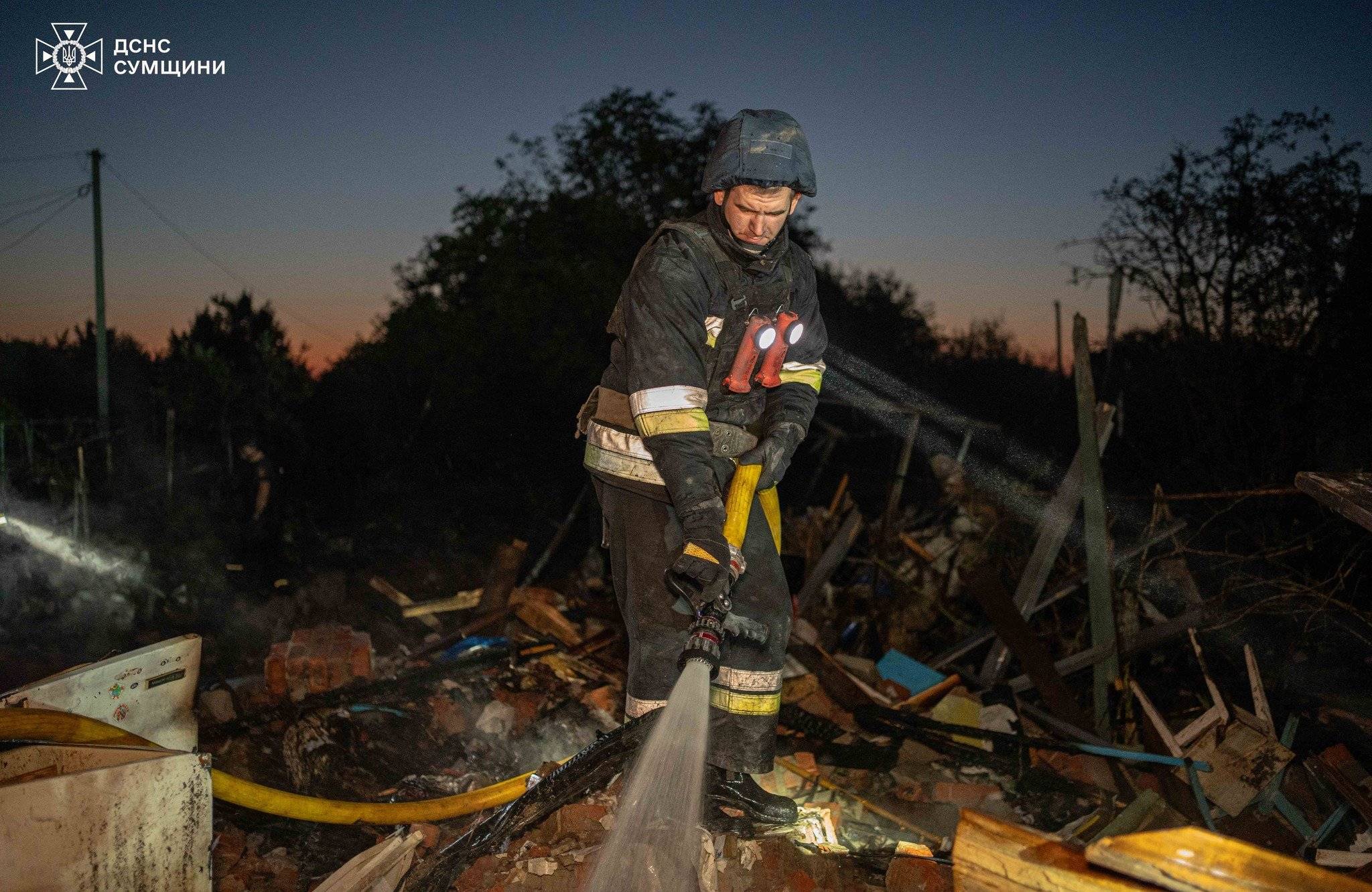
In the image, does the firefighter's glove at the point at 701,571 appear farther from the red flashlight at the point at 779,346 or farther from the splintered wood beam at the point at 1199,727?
the splintered wood beam at the point at 1199,727

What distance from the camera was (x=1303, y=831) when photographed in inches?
148

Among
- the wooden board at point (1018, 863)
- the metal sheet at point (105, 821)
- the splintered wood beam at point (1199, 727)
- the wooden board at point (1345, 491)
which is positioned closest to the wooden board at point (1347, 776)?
the splintered wood beam at point (1199, 727)

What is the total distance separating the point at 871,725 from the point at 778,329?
2456 mm

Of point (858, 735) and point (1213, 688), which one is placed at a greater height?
point (1213, 688)

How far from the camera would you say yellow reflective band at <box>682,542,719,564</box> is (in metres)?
2.70

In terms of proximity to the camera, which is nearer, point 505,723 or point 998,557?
point 505,723

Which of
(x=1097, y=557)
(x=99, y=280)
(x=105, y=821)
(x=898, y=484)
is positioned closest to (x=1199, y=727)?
(x=1097, y=557)

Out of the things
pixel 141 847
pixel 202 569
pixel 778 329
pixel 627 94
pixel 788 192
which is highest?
pixel 627 94

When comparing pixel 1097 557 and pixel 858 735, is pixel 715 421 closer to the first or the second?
pixel 858 735

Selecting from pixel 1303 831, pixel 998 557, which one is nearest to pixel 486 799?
pixel 1303 831

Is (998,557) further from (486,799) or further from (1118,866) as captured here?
(1118,866)

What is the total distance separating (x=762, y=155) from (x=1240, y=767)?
3.45 meters

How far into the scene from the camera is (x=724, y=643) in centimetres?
303

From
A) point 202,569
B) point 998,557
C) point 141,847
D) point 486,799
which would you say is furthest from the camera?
point 202,569
